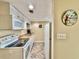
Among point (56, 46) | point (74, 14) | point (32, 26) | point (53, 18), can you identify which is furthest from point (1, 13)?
point (32, 26)

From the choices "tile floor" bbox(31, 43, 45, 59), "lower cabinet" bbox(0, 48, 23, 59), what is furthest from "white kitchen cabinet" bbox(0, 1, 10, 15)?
"tile floor" bbox(31, 43, 45, 59)

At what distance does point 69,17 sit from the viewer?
2939mm

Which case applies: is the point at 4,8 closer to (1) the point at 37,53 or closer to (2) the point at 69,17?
(2) the point at 69,17

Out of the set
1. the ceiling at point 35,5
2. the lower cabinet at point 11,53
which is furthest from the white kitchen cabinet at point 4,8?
the lower cabinet at point 11,53

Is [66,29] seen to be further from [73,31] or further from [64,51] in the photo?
[64,51]

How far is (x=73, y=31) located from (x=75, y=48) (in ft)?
1.31

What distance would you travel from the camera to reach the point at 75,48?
2941 mm

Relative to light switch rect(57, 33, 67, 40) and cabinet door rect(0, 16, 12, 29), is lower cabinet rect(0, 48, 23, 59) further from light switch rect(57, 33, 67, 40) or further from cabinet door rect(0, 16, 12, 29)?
light switch rect(57, 33, 67, 40)

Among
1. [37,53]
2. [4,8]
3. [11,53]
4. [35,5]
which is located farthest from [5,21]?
[37,53]

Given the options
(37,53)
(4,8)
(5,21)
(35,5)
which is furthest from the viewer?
(37,53)

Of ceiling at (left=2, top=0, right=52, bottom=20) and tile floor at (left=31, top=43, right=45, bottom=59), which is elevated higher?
ceiling at (left=2, top=0, right=52, bottom=20)

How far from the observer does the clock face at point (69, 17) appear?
291cm

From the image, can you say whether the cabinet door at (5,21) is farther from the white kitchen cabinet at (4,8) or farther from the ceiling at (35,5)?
the ceiling at (35,5)

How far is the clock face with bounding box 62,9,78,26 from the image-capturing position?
291 cm
